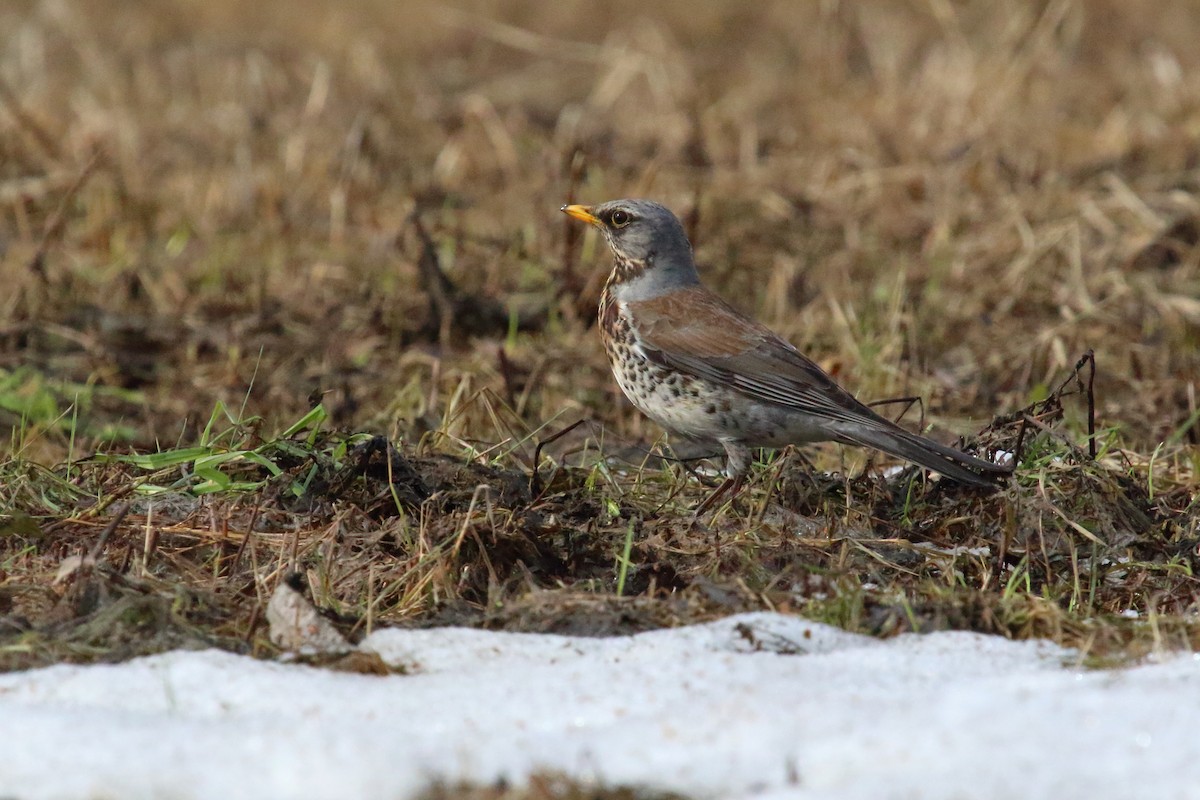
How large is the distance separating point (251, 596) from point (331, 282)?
153 inches

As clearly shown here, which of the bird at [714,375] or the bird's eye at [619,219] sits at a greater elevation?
the bird's eye at [619,219]

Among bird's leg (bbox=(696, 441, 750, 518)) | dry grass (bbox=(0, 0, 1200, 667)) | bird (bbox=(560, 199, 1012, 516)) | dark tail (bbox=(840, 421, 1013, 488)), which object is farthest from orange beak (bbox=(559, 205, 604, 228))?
dark tail (bbox=(840, 421, 1013, 488))

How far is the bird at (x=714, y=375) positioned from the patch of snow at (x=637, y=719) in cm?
118

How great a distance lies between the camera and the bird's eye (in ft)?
19.5

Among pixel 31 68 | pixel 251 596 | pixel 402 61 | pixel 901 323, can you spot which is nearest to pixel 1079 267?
pixel 901 323

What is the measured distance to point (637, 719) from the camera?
327 centimetres

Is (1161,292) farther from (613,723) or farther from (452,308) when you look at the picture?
(613,723)

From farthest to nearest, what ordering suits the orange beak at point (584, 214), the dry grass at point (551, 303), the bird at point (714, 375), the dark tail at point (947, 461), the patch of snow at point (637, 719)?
1. the orange beak at point (584, 214)
2. the bird at point (714, 375)
3. the dark tail at point (947, 461)
4. the dry grass at point (551, 303)
5. the patch of snow at point (637, 719)

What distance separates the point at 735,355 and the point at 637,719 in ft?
7.65

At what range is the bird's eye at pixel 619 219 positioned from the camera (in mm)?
5930

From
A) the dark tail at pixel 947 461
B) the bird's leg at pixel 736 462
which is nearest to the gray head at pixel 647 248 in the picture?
the bird's leg at pixel 736 462

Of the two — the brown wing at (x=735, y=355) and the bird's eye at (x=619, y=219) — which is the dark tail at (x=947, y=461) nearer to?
the brown wing at (x=735, y=355)

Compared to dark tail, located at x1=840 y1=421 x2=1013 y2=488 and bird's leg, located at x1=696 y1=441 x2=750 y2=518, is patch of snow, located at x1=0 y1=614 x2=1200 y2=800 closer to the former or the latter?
dark tail, located at x1=840 y1=421 x2=1013 y2=488

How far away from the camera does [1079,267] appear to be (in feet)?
24.8
